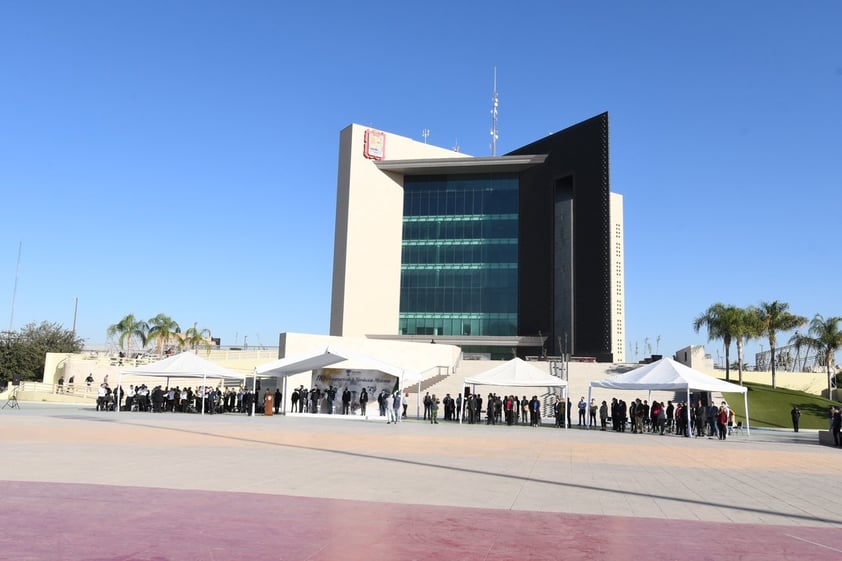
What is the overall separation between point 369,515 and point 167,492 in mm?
3300

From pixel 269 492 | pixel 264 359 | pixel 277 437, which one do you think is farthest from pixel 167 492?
pixel 264 359

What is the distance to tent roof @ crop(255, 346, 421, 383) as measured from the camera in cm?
3459

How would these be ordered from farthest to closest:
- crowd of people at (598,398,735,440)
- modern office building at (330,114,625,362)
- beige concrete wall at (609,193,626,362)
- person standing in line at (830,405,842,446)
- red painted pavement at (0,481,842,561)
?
beige concrete wall at (609,193,626,362) < modern office building at (330,114,625,362) < crowd of people at (598,398,735,440) < person standing in line at (830,405,842,446) < red painted pavement at (0,481,842,561)

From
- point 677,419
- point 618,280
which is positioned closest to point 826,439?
point 677,419

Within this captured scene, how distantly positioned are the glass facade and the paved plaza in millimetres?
55176

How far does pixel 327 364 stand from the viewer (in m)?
36.4

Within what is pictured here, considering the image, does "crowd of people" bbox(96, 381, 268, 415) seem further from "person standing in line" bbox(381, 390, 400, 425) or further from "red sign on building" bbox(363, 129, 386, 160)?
"red sign on building" bbox(363, 129, 386, 160)

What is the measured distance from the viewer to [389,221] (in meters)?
78.1

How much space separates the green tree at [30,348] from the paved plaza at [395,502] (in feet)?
144

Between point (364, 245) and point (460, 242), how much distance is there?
409 inches

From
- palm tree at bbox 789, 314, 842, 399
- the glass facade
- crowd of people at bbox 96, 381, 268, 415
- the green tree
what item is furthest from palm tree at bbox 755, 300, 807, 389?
the green tree

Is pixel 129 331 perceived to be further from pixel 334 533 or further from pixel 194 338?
pixel 334 533

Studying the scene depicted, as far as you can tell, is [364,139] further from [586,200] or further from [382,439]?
[382,439]

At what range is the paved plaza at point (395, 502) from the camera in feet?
22.9
